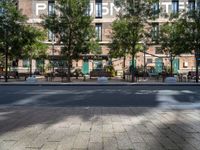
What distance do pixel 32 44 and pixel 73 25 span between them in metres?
4.87

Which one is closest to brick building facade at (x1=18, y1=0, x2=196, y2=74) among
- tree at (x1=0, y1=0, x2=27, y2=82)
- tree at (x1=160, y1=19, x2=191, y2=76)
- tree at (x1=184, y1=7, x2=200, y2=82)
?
tree at (x1=160, y1=19, x2=191, y2=76)

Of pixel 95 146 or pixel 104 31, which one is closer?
pixel 95 146

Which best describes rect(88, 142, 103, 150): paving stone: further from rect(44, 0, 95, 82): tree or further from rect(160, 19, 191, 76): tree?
rect(160, 19, 191, 76): tree

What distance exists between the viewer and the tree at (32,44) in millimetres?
35188

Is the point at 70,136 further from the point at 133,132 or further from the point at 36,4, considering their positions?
the point at 36,4

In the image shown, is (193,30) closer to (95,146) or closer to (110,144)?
(110,144)

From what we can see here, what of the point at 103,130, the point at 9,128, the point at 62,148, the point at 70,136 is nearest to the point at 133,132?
the point at 103,130

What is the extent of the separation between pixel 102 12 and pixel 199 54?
21.7 m

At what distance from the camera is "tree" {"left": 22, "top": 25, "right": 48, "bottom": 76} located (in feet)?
115

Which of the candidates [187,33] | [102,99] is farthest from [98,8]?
[102,99]

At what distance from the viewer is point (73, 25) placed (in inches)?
1353

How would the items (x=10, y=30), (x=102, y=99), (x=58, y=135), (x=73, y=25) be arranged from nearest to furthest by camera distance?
(x=58, y=135) < (x=102, y=99) < (x=73, y=25) < (x=10, y=30)

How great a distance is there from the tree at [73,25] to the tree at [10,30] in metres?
2.69

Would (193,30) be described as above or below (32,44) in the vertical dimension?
above
